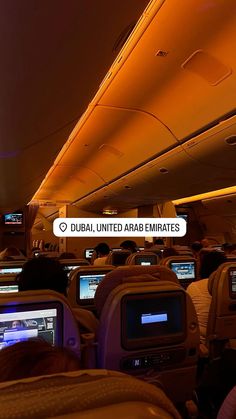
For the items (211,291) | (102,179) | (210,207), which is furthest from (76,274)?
(210,207)

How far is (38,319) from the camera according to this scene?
6.72 feet

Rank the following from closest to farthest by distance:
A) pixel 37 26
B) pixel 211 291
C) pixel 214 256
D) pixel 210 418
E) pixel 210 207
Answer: pixel 37 26, pixel 210 418, pixel 211 291, pixel 214 256, pixel 210 207

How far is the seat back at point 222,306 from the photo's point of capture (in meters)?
4.06

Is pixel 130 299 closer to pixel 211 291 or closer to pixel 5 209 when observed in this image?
pixel 211 291

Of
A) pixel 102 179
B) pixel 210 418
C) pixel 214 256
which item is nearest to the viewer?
pixel 210 418

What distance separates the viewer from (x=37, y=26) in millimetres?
2025

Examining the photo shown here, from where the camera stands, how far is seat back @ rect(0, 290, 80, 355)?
200 centimetres

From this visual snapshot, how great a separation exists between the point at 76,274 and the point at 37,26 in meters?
3.45

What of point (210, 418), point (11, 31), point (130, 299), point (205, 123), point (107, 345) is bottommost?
point (210, 418)

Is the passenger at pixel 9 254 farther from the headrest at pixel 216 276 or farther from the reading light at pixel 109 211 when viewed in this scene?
the reading light at pixel 109 211

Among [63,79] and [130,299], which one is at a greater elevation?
[63,79]

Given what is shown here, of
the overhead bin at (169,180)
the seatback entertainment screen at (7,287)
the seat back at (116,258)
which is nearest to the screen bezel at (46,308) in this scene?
the seatback entertainment screen at (7,287)

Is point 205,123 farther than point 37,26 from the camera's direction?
Yes

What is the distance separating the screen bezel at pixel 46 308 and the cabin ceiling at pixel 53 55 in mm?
1394
